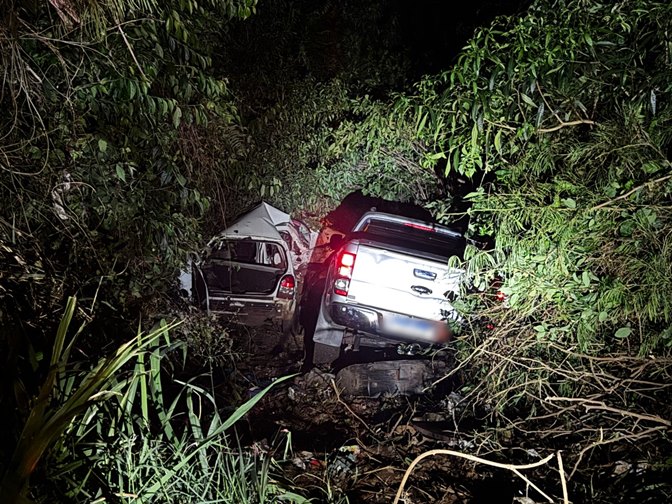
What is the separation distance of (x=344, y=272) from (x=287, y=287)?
1288mm

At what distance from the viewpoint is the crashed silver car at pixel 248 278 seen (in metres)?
5.95

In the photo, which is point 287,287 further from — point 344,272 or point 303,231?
point 303,231

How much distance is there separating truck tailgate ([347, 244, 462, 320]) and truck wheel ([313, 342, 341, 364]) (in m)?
0.82

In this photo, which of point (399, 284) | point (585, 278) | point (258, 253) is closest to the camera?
point (585, 278)

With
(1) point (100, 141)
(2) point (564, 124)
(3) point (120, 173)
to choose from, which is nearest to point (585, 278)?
(2) point (564, 124)

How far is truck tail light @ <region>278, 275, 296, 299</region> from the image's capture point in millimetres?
6234

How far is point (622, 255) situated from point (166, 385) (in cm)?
380

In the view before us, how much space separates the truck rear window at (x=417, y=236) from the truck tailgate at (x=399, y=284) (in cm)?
72

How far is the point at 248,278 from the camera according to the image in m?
6.31

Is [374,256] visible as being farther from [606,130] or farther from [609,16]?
[609,16]

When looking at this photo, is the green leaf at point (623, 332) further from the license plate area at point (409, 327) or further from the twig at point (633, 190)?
the license plate area at point (409, 327)

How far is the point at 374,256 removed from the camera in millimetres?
5199

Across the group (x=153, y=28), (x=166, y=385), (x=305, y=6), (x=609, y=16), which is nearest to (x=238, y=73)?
(x=305, y=6)

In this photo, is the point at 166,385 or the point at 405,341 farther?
the point at 405,341
